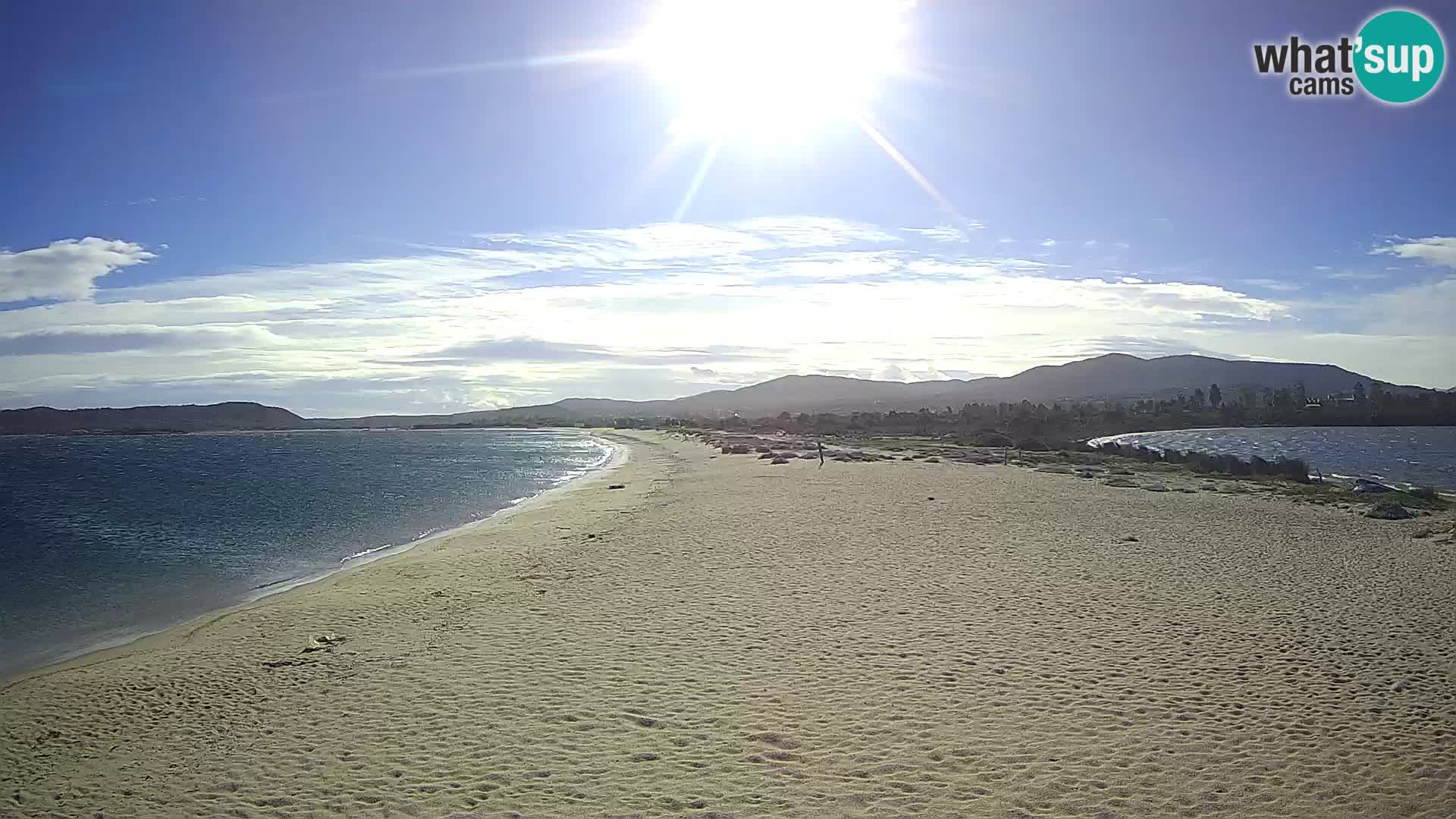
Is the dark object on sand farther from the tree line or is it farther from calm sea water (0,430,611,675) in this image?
the tree line

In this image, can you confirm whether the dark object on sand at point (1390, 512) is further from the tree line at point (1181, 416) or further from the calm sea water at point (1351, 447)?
the tree line at point (1181, 416)

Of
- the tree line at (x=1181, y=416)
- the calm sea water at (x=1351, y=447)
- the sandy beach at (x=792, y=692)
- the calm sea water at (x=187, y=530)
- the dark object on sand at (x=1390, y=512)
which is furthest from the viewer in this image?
the tree line at (x=1181, y=416)

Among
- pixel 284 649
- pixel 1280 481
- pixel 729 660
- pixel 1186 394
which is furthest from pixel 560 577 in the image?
pixel 1186 394

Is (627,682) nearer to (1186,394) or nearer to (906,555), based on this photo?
(906,555)

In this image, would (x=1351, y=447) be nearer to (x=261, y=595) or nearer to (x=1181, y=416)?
(x=1181, y=416)

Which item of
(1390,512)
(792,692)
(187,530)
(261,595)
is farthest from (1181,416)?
(792,692)

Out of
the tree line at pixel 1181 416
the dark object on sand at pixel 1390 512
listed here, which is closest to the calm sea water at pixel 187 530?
the dark object on sand at pixel 1390 512
